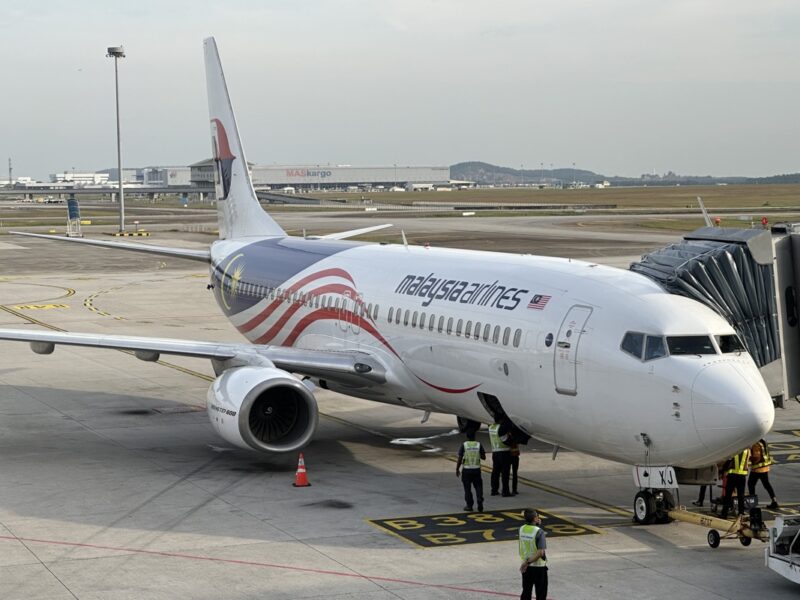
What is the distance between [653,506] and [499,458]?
3.17 metres

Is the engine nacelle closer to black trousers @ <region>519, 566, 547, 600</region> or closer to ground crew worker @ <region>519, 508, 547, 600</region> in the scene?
ground crew worker @ <region>519, 508, 547, 600</region>

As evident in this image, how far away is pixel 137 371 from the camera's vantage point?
37562 mm

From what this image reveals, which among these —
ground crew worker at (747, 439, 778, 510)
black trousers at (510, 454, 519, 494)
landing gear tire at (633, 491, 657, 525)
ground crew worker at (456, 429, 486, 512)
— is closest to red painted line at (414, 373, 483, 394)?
→ black trousers at (510, 454, 519, 494)

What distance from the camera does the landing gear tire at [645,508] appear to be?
1950cm

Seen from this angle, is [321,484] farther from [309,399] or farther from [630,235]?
[630,235]

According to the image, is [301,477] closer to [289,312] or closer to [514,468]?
[514,468]

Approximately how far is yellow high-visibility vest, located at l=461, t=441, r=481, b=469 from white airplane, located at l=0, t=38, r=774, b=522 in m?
1.19

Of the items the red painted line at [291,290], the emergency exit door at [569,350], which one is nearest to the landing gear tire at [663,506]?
the emergency exit door at [569,350]

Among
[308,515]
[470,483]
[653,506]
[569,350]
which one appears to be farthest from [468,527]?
[569,350]

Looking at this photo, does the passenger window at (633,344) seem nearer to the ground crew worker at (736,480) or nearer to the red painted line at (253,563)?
the ground crew worker at (736,480)

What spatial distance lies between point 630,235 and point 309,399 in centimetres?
7690

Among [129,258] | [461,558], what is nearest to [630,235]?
[129,258]

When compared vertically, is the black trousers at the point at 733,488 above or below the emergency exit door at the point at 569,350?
below

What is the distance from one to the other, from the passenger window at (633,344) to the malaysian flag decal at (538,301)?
2208 mm
